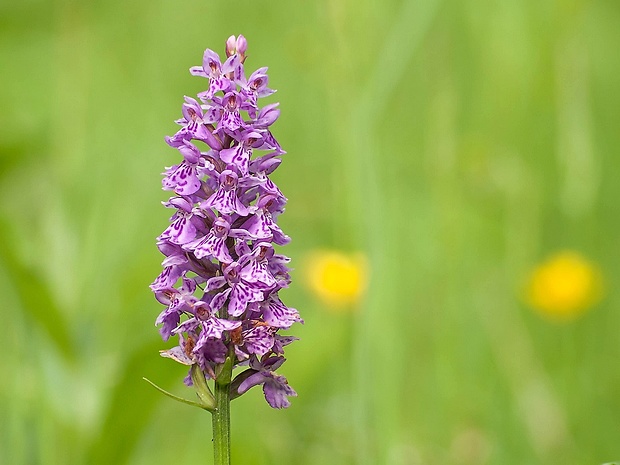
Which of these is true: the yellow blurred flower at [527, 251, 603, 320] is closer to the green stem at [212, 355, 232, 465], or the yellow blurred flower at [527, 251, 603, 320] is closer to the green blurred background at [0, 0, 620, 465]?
the green blurred background at [0, 0, 620, 465]

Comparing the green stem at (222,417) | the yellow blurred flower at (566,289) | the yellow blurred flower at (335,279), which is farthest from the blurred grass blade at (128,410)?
the yellow blurred flower at (566,289)

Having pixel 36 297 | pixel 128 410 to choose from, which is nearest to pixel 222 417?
pixel 128 410

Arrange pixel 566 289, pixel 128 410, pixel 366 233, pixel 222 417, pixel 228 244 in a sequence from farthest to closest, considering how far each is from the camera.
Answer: pixel 566 289, pixel 366 233, pixel 128 410, pixel 228 244, pixel 222 417

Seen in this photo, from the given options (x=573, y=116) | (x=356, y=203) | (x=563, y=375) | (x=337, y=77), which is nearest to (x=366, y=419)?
(x=356, y=203)

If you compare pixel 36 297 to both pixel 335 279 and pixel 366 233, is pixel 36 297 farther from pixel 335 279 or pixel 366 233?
pixel 335 279

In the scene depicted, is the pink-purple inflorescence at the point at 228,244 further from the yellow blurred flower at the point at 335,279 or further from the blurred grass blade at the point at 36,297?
the yellow blurred flower at the point at 335,279

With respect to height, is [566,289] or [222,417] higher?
[566,289]

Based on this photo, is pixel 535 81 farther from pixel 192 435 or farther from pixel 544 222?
pixel 192 435

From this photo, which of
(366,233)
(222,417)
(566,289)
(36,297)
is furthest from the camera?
(566,289)
